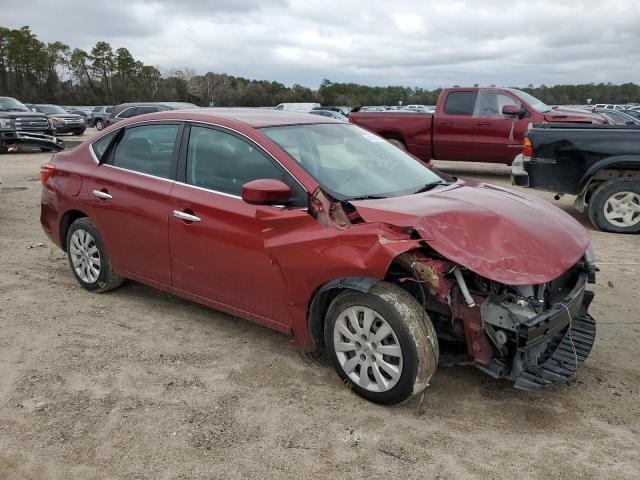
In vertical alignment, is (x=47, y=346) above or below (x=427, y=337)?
below

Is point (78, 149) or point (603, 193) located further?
point (603, 193)

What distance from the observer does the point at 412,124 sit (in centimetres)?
1245

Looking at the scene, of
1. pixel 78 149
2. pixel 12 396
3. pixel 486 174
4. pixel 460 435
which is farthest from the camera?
pixel 486 174

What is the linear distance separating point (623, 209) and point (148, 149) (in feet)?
20.1

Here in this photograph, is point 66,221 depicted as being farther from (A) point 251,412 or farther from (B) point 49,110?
(B) point 49,110

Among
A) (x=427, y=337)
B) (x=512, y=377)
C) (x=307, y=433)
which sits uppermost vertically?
(x=427, y=337)

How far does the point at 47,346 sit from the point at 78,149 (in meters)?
1.95

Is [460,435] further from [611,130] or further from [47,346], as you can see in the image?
[611,130]

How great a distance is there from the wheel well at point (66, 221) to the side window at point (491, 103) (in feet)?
29.9

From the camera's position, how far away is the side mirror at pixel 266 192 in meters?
3.35

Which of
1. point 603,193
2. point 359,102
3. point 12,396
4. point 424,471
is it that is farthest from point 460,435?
point 359,102

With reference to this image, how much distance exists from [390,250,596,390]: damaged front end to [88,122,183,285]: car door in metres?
1.94

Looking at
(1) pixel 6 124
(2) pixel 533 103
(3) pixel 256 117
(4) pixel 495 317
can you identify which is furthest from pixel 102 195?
(1) pixel 6 124

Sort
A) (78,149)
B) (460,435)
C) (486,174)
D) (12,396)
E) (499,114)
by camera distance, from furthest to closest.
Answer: (486,174) → (499,114) → (78,149) → (12,396) → (460,435)
